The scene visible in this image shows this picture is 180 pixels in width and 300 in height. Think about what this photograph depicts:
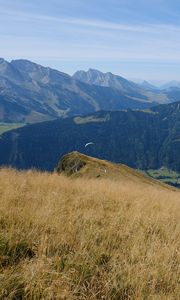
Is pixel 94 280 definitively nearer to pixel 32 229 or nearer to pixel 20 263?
pixel 20 263

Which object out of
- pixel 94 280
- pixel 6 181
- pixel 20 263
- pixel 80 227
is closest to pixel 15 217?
pixel 80 227

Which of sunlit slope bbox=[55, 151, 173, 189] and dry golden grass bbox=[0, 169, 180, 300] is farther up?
dry golden grass bbox=[0, 169, 180, 300]

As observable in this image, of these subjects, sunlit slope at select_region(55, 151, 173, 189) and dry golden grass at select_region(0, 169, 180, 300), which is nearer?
dry golden grass at select_region(0, 169, 180, 300)

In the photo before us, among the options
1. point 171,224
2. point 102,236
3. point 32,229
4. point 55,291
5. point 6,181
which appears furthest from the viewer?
point 6,181

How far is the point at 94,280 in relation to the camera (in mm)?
5574

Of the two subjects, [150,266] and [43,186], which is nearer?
[150,266]

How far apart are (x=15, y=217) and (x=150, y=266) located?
2.75 meters

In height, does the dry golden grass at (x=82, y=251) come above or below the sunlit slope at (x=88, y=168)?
above

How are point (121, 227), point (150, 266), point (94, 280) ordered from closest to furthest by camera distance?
point (94, 280)
point (150, 266)
point (121, 227)

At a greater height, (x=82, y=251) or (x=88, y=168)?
(x=82, y=251)

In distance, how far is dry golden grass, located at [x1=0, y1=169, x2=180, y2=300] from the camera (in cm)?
518

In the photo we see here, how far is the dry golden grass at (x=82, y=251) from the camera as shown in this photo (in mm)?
5184

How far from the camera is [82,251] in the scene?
21.0 ft

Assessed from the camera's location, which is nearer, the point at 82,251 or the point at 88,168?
the point at 82,251
